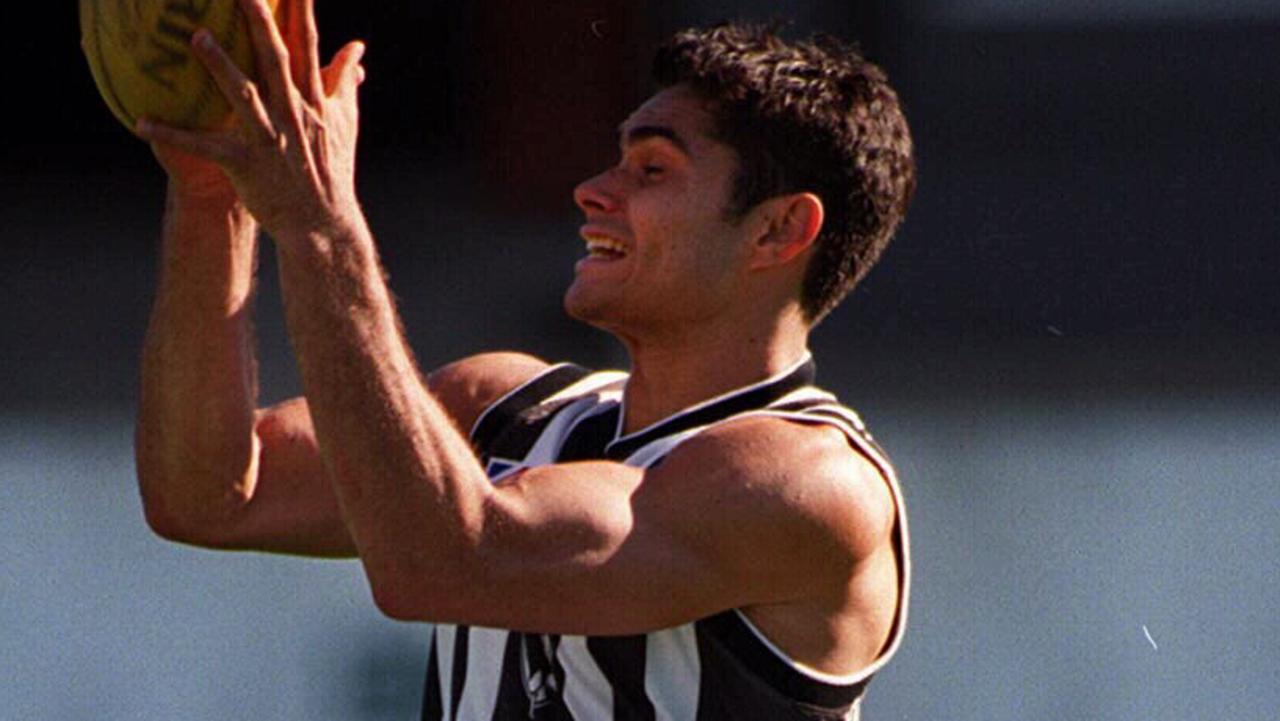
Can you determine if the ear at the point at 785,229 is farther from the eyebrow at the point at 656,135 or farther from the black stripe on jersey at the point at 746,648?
the black stripe on jersey at the point at 746,648

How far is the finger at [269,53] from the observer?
2.66 meters

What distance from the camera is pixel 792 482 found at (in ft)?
9.41

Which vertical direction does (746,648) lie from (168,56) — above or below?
below

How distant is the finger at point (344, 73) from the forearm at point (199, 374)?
27 centimetres

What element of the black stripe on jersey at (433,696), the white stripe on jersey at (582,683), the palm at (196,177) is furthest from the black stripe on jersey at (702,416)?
the palm at (196,177)

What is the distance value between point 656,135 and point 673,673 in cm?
61

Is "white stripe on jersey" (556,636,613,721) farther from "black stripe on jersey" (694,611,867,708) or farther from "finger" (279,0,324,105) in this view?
"finger" (279,0,324,105)

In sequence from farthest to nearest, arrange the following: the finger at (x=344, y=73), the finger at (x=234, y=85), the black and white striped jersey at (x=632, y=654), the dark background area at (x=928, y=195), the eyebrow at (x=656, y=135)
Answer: the dark background area at (x=928, y=195)
the eyebrow at (x=656, y=135)
the black and white striped jersey at (x=632, y=654)
the finger at (x=344, y=73)
the finger at (x=234, y=85)

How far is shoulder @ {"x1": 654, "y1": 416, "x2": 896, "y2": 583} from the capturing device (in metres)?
2.84

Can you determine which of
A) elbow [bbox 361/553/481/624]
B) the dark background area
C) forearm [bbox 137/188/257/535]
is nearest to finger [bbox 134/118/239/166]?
forearm [bbox 137/188/257/535]

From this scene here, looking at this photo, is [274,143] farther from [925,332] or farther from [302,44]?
[925,332]

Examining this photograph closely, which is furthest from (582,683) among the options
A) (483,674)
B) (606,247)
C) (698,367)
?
(606,247)

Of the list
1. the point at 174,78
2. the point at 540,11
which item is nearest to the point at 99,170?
the point at 540,11

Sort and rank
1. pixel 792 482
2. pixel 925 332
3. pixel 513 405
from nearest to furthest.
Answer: pixel 792 482 → pixel 513 405 → pixel 925 332
